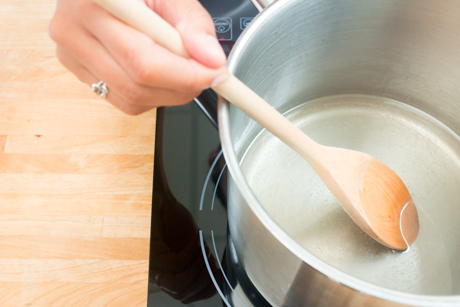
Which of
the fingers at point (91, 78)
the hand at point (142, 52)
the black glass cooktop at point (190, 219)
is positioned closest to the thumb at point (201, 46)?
the hand at point (142, 52)

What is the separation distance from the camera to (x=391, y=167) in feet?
2.44

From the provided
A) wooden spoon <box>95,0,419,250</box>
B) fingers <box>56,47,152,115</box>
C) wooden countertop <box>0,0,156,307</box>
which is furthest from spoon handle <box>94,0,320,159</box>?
wooden countertop <box>0,0,156,307</box>

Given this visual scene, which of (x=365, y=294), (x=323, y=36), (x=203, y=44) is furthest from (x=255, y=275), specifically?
(x=323, y=36)

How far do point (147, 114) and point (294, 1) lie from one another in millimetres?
305

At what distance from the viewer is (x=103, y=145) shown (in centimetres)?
65

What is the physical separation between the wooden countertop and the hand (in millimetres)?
199

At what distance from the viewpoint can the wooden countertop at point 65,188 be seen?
0.56m

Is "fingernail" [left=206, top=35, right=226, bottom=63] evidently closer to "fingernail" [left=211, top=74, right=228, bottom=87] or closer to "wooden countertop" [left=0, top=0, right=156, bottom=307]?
"fingernail" [left=211, top=74, right=228, bottom=87]

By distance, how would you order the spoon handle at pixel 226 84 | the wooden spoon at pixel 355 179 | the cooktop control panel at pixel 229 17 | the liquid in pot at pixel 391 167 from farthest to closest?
the cooktop control panel at pixel 229 17, the liquid in pot at pixel 391 167, the wooden spoon at pixel 355 179, the spoon handle at pixel 226 84

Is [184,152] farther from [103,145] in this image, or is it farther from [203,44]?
[203,44]

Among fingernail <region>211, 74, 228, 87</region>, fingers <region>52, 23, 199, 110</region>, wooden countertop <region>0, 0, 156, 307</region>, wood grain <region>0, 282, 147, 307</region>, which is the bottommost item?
wood grain <region>0, 282, 147, 307</region>

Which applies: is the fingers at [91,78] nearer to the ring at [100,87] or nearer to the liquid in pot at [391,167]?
the ring at [100,87]

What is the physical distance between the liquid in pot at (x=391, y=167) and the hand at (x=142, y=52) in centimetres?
31

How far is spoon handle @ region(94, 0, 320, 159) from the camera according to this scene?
13.8 inches
